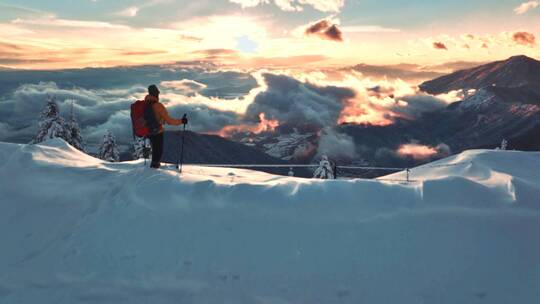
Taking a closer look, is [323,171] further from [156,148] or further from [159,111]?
[159,111]

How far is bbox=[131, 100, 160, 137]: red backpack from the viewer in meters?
10.1

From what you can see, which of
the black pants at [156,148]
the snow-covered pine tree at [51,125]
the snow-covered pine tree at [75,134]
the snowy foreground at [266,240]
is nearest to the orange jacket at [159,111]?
the black pants at [156,148]

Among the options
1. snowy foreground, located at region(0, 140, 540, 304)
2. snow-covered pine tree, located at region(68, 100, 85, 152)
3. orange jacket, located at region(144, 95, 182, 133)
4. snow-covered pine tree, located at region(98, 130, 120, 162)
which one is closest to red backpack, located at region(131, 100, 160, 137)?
orange jacket, located at region(144, 95, 182, 133)

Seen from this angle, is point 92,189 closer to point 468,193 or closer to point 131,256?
point 131,256

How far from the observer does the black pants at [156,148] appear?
33.5 feet

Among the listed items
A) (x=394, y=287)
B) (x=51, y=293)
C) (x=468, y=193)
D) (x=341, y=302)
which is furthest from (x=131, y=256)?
(x=468, y=193)

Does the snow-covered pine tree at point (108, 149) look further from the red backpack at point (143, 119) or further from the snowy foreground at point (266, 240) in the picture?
the snowy foreground at point (266, 240)

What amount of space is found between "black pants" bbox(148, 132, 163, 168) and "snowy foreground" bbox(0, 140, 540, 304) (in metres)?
1.04

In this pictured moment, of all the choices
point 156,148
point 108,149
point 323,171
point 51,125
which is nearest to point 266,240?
point 156,148

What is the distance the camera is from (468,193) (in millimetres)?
7914

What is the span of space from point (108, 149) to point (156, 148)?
37375 mm

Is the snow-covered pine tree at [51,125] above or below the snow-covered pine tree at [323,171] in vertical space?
above

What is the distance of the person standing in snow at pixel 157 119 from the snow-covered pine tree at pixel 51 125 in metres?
34.4

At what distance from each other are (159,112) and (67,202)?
9.85 ft
